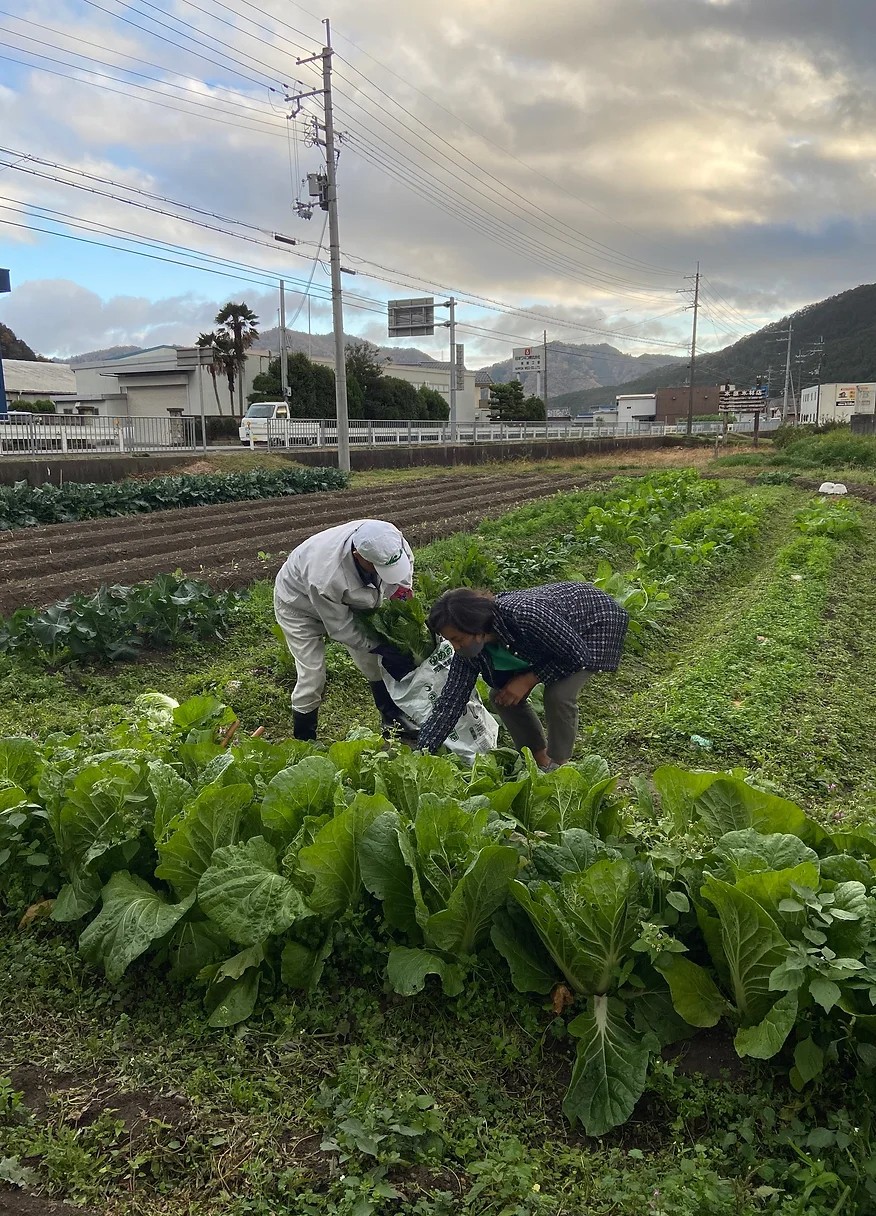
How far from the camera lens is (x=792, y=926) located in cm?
219

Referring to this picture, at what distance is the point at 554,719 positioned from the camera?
440 centimetres

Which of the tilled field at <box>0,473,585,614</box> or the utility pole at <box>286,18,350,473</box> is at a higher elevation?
the utility pole at <box>286,18,350,473</box>

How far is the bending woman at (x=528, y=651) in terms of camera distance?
3730 millimetres

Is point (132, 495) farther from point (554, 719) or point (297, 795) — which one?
point (297, 795)

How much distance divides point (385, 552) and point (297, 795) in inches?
72.7

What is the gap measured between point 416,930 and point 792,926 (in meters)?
1.13

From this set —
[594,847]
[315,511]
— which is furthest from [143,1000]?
[315,511]

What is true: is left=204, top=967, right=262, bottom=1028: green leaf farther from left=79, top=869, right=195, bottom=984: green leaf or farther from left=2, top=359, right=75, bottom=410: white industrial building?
left=2, top=359, right=75, bottom=410: white industrial building

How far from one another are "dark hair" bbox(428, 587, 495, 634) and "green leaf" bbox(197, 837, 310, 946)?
139 cm

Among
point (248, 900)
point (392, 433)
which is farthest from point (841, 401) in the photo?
point (248, 900)

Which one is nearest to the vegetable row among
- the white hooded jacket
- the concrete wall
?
the concrete wall

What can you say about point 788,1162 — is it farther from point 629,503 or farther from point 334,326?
point 334,326

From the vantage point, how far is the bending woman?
373 cm

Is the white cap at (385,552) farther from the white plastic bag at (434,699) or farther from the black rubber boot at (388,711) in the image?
the black rubber boot at (388,711)
